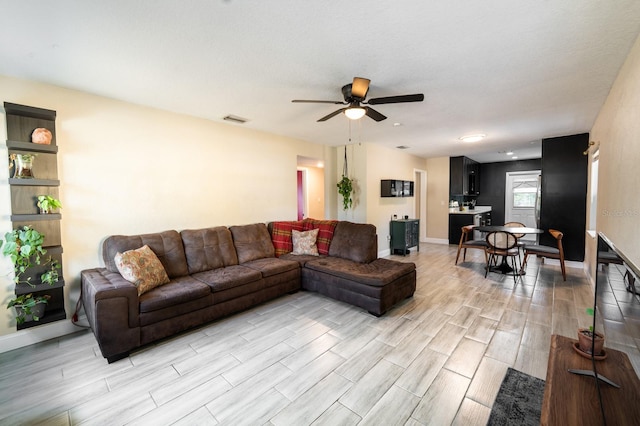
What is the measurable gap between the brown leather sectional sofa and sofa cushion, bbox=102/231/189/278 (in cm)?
1

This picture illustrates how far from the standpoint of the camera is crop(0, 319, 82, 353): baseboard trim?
2490mm

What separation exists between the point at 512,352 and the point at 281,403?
81.6 inches

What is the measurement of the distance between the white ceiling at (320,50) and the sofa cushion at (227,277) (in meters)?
2.13

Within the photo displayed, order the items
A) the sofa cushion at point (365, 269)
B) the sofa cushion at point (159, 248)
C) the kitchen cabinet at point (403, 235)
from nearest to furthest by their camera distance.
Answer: the sofa cushion at point (159, 248) < the sofa cushion at point (365, 269) < the kitchen cabinet at point (403, 235)

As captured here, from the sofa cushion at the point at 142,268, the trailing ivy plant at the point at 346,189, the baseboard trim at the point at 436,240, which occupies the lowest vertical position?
the baseboard trim at the point at 436,240

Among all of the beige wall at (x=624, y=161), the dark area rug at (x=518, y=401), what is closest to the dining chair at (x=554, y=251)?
the beige wall at (x=624, y=161)

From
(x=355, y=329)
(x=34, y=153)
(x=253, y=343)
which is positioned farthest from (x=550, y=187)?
(x=34, y=153)

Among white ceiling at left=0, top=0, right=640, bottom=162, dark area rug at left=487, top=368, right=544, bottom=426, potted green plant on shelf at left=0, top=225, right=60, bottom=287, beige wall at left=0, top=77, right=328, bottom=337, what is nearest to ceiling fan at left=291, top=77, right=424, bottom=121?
white ceiling at left=0, top=0, right=640, bottom=162

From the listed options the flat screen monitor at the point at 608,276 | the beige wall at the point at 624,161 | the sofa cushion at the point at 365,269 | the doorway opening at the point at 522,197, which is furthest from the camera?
the doorway opening at the point at 522,197

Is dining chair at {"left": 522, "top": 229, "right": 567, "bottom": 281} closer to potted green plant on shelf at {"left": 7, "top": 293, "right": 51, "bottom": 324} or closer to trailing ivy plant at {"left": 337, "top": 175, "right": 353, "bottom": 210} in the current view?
trailing ivy plant at {"left": 337, "top": 175, "right": 353, "bottom": 210}

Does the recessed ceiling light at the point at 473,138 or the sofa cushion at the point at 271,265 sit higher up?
the recessed ceiling light at the point at 473,138

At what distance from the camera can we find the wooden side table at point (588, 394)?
1.06 metres

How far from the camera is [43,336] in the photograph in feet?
8.72

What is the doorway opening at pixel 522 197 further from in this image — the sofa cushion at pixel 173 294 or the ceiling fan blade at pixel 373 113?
the sofa cushion at pixel 173 294
